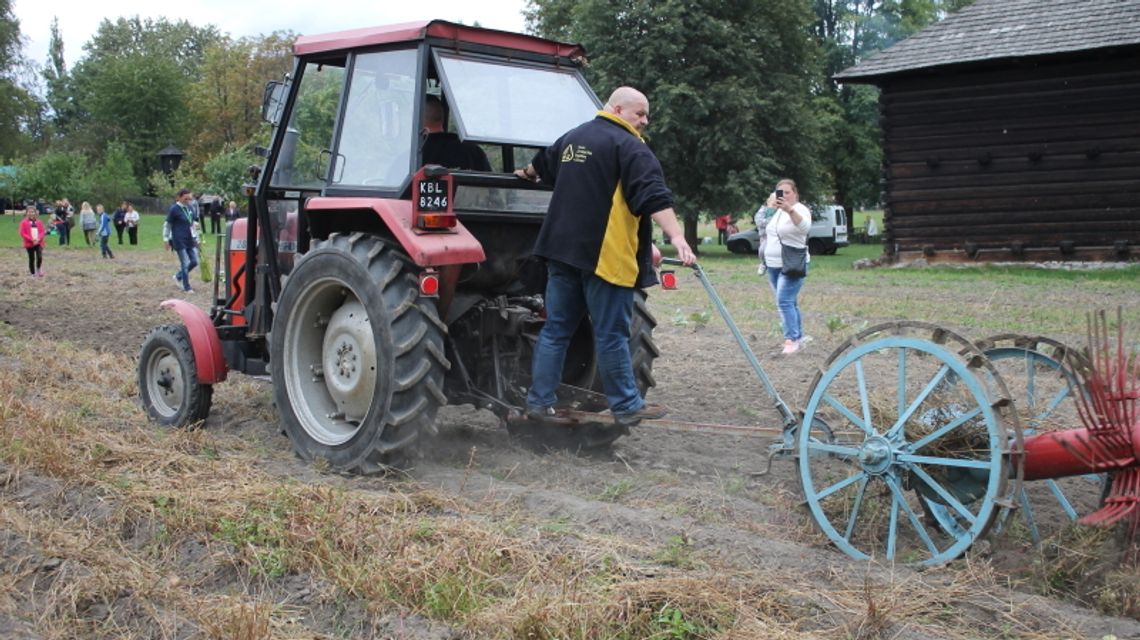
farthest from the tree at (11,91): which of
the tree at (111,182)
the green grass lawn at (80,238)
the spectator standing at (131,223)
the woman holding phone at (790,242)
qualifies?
the woman holding phone at (790,242)

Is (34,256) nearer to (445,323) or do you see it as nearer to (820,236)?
(445,323)

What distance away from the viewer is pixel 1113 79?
22.0 metres

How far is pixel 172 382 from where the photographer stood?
6.86 metres

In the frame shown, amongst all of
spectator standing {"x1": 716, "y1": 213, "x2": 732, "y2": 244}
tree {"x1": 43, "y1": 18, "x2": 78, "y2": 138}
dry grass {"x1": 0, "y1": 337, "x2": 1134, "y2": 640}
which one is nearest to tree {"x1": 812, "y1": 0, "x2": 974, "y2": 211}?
spectator standing {"x1": 716, "y1": 213, "x2": 732, "y2": 244}

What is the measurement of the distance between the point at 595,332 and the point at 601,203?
2.11 feet

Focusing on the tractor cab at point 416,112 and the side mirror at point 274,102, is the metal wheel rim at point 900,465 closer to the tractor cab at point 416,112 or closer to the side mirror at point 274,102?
the tractor cab at point 416,112

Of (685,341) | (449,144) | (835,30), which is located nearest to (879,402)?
(449,144)

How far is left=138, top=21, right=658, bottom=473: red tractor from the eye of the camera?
5449 millimetres

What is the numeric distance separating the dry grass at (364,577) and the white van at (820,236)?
33.3 m

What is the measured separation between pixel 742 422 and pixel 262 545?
12.6ft

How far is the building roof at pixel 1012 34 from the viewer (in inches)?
851

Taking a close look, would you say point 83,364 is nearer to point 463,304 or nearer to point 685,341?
point 463,304

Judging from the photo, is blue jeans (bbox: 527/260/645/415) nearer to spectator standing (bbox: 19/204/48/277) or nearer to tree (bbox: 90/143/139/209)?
spectator standing (bbox: 19/204/48/277)

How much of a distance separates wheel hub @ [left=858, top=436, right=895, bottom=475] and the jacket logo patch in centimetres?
194
